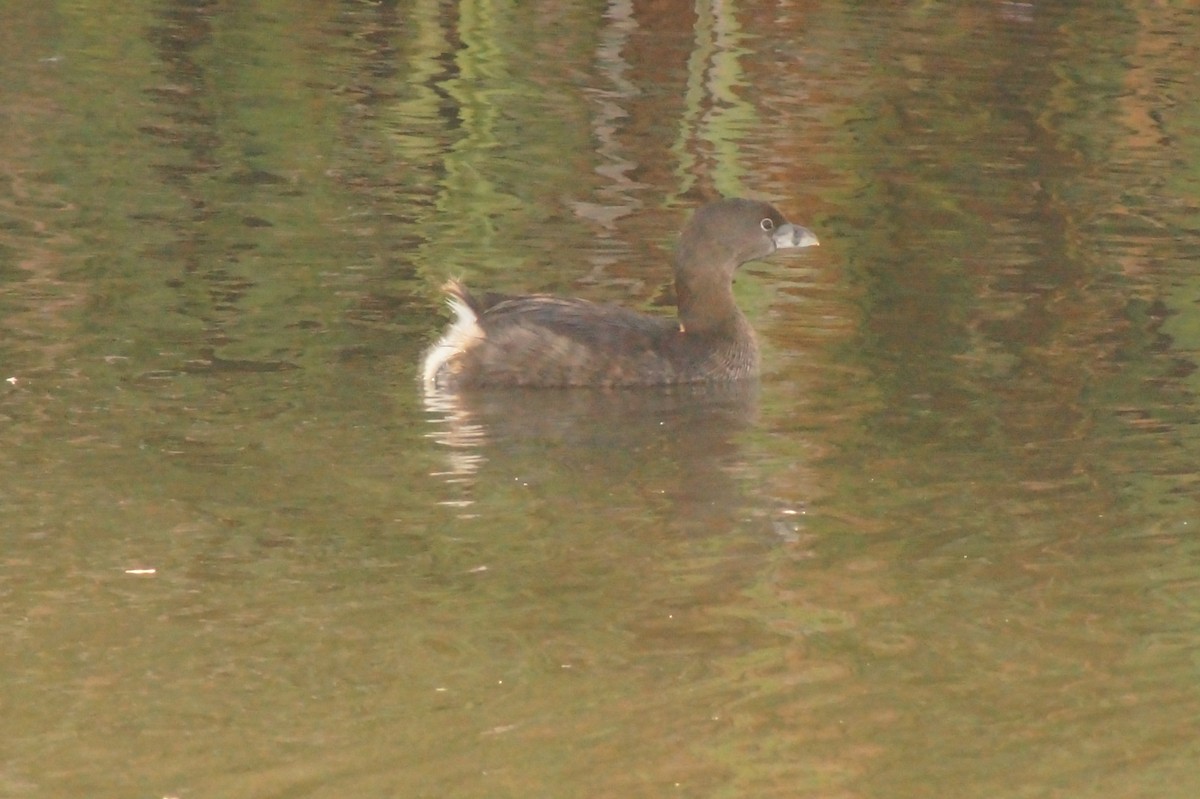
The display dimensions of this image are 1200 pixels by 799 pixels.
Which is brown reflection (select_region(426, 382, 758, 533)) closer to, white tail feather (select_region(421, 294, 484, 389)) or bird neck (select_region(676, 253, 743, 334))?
white tail feather (select_region(421, 294, 484, 389))

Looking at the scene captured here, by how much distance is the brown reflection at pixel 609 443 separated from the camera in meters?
6.86

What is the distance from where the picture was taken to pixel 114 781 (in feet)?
15.0

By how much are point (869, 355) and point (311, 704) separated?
158 inches

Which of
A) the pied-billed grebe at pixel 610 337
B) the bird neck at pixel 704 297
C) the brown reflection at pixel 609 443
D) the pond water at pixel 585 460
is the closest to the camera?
the pond water at pixel 585 460

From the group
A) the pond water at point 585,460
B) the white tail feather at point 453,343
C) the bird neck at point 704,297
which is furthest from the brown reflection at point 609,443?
the bird neck at point 704,297

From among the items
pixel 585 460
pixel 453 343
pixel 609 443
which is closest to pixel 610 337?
pixel 453 343

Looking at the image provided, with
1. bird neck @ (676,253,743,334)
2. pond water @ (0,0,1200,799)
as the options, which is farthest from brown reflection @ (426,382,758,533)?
bird neck @ (676,253,743,334)

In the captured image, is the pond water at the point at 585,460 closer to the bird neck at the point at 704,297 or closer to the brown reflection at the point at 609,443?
the brown reflection at the point at 609,443

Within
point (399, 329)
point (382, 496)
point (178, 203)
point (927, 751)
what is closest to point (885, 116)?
point (178, 203)

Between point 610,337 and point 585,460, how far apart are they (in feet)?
3.42

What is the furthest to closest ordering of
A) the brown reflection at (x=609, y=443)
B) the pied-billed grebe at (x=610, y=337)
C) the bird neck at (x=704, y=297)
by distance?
the bird neck at (x=704, y=297), the pied-billed grebe at (x=610, y=337), the brown reflection at (x=609, y=443)

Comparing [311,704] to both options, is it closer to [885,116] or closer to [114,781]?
[114,781]

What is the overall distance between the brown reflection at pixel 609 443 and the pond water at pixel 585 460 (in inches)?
1.0

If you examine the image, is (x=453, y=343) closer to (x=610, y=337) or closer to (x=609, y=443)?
(x=610, y=337)
